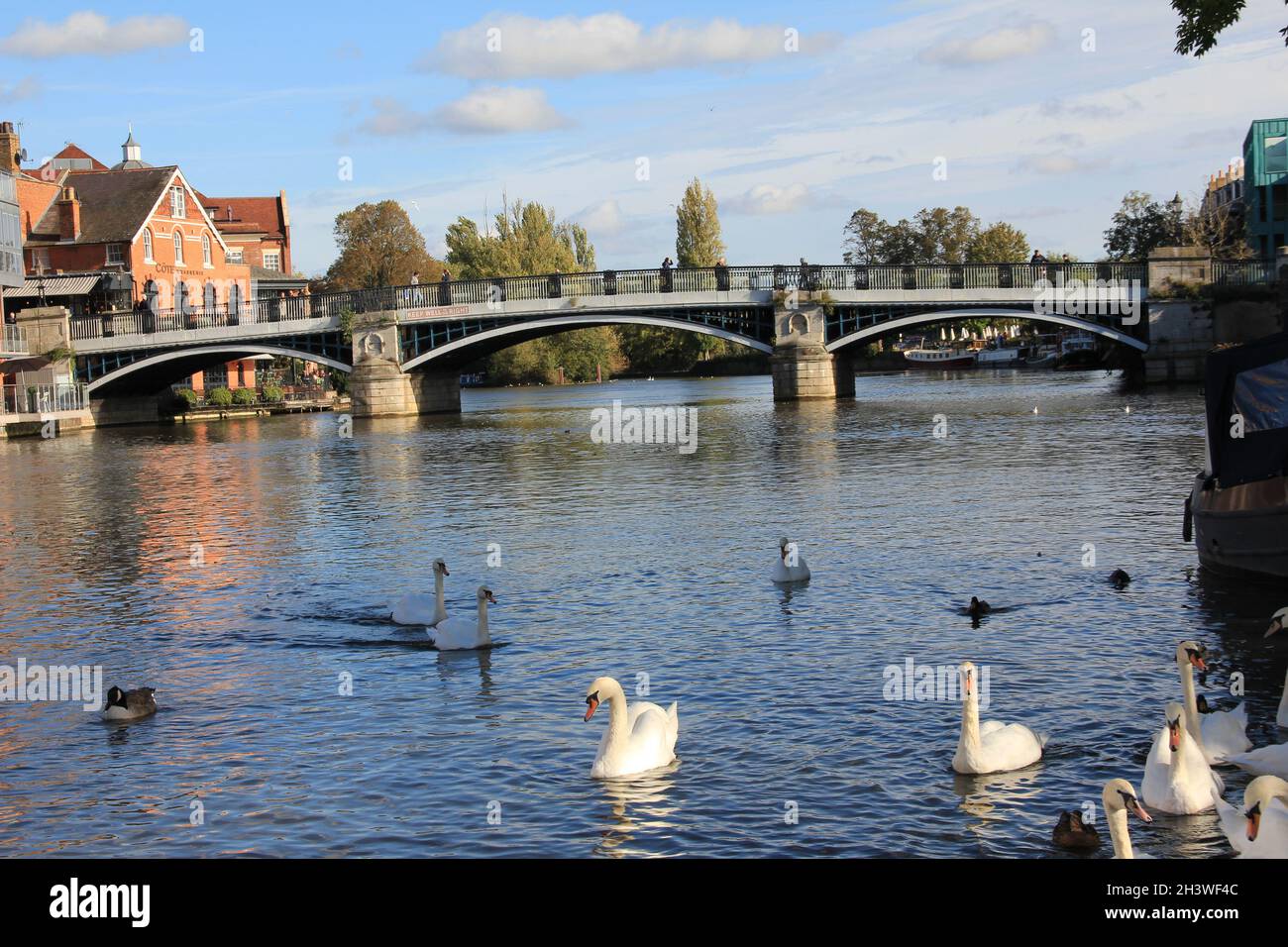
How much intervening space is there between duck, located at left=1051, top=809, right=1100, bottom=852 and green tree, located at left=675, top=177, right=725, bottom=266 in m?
139

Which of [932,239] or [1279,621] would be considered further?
[932,239]

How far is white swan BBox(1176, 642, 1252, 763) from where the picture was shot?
40.4ft

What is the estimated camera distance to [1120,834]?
31.5ft

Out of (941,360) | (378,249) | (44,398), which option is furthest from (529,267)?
(44,398)

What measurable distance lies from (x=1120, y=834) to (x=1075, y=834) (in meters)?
1.01

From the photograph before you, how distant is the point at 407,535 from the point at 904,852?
65.2 feet

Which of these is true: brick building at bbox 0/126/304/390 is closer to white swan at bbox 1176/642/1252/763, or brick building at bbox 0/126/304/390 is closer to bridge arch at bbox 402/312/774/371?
bridge arch at bbox 402/312/774/371

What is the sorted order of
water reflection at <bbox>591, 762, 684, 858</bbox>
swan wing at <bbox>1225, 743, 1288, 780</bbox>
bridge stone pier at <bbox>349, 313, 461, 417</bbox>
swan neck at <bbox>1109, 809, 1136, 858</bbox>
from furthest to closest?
bridge stone pier at <bbox>349, 313, 461, 417</bbox>, swan wing at <bbox>1225, 743, 1288, 780</bbox>, water reflection at <bbox>591, 762, 684, 858</bbox>, swan neck at <bbox>1109, 809, 1136, 858</bbox>

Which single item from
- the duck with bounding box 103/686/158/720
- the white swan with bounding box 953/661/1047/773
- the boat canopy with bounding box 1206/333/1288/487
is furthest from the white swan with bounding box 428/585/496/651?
the boat canopy with bounding box 1206/333/1288/487

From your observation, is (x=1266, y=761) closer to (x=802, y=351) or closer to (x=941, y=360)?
(x=802, y=351)

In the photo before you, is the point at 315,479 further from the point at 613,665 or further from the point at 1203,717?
the point at 1203,717

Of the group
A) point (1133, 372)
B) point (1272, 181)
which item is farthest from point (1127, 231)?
point (1133, 372)
